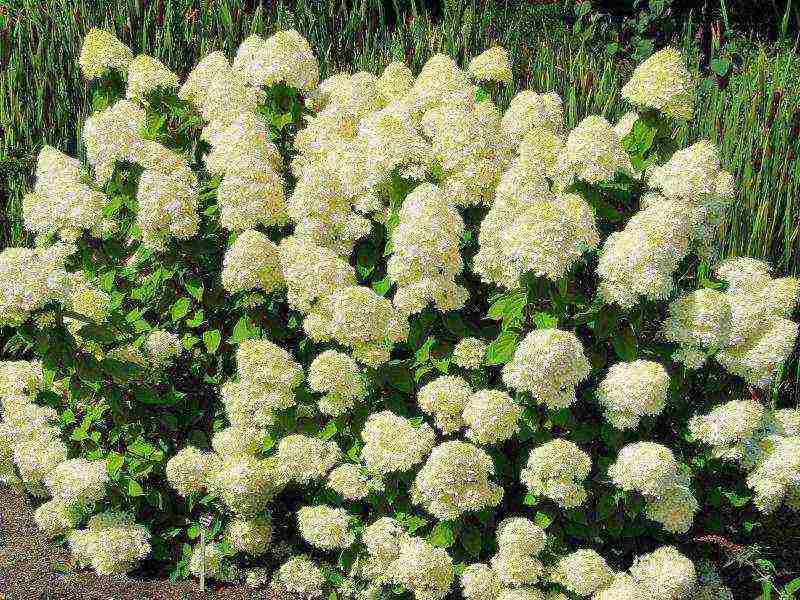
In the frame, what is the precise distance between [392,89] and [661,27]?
4385 millimetres

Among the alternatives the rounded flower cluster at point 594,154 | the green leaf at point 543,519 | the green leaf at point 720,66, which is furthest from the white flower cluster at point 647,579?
the green leaf at point 720,66

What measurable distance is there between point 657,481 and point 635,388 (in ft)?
0.81

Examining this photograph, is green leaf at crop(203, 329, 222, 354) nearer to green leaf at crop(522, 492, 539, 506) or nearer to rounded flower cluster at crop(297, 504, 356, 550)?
rounded flower cluster at crop(297, 504, 356, 550)

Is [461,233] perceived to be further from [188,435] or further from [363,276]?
[188,435]

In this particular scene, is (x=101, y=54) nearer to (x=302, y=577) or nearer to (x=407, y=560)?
(x=302, y=577)

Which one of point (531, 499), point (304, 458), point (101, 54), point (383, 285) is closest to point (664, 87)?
point (383, 285)

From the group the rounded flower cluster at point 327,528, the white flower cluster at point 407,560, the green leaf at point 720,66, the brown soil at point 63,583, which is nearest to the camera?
the white flower cluster at point 407,560

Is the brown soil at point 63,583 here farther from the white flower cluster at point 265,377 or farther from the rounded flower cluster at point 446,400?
the rounded flower cluster at point 446,400

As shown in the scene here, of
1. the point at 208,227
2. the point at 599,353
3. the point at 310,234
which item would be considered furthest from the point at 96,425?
the point at 599,353

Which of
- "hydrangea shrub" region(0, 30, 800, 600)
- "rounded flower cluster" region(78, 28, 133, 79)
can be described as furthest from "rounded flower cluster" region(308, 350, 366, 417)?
"rounded flower cluster" region(78, 28, 133, 79)

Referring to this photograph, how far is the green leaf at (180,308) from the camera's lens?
9.99 ft

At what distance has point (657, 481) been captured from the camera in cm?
248

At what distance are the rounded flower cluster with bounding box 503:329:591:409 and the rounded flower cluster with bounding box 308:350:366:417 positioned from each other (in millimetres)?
433

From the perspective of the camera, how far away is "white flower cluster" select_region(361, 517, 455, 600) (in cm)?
269
